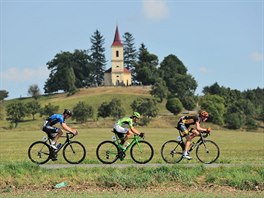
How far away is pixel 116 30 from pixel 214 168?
158657mm

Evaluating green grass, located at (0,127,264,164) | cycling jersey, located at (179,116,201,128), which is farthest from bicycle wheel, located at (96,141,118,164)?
cycling jersey, located at (179,116,201,128)

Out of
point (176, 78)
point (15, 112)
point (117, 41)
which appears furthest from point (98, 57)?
point (15, 112)

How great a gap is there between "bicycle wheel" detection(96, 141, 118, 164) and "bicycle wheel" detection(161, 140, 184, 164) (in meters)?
1.90

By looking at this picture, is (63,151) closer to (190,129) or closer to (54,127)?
(54,127)

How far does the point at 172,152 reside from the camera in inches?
731

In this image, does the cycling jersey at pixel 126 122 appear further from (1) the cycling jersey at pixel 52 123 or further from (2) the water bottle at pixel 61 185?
(2) the water bottle at pixel 61 185

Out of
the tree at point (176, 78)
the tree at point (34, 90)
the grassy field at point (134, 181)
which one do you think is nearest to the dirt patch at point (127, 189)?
the grassy field at point (134, 181)

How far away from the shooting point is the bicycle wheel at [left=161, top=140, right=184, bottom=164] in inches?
733

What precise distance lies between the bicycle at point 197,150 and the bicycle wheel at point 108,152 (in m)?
1.90

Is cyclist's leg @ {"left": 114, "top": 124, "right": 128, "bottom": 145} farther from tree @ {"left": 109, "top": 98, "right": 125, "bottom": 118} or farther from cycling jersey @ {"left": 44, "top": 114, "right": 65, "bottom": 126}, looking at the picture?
tree @ {"left": 109, "top": 98, "right": 125, "bottom": 118}

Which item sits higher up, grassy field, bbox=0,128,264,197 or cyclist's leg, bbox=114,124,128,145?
cyclist's leg, bbox=114,124,128,145

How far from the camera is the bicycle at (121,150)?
1826cm

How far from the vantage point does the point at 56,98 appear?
145m

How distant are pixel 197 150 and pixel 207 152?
40 cm
